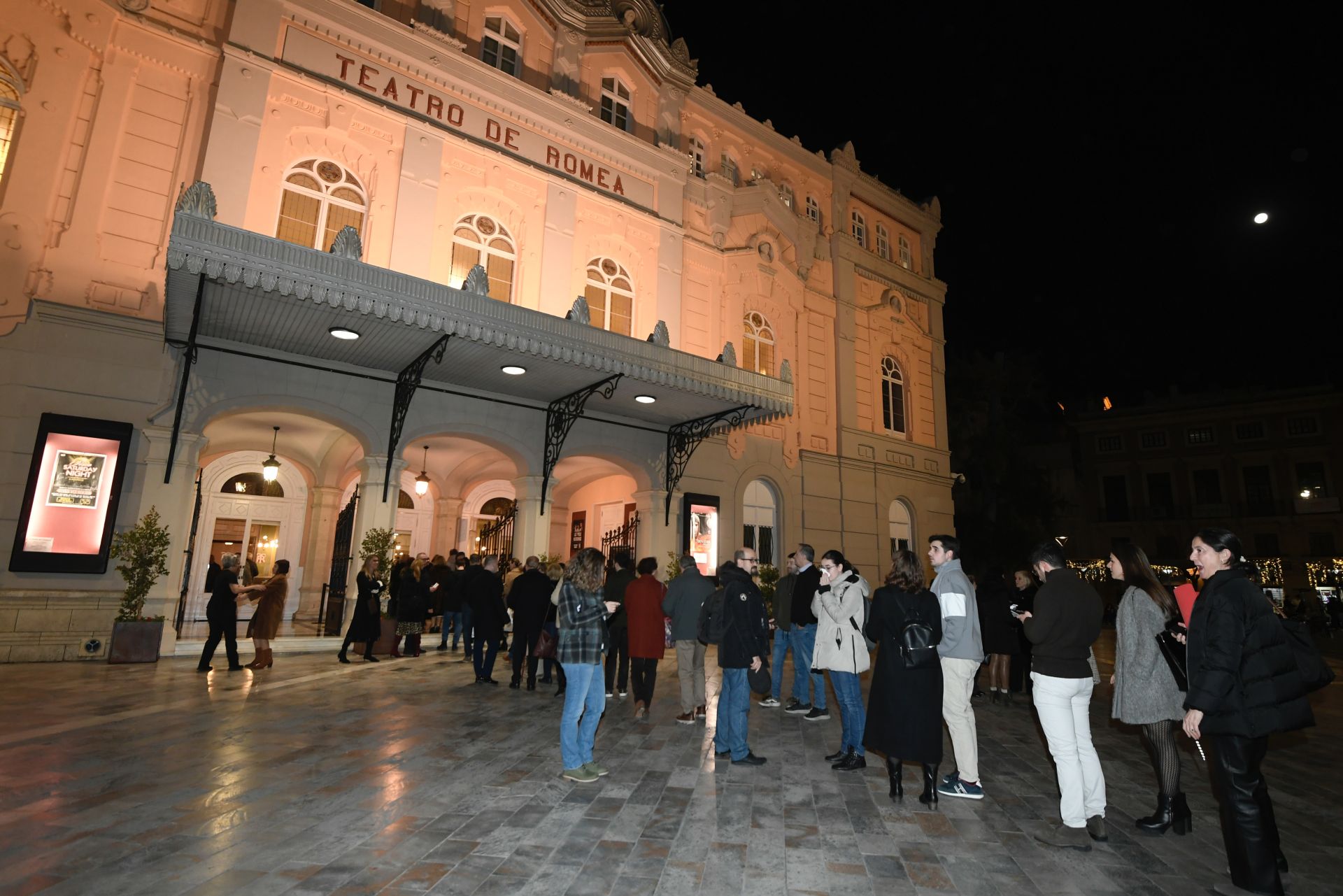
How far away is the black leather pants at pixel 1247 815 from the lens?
3506 millimetres

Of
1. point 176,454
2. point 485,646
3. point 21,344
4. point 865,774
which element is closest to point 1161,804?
point 865,774

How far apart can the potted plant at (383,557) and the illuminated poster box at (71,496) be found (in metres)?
3.50

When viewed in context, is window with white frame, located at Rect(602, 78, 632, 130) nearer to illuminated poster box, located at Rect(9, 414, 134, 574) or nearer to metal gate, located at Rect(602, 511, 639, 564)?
metal gate, located at Rect(602, 511, 639, 564)

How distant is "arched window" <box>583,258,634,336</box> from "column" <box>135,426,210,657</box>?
26.7 ft

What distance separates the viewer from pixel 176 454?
1052cm

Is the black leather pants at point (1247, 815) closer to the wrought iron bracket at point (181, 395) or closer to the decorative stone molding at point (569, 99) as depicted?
the wrought iron bracket at point (181, 395)

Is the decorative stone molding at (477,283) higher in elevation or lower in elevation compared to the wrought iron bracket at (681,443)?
higher

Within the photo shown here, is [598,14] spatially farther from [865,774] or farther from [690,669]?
[865,774]

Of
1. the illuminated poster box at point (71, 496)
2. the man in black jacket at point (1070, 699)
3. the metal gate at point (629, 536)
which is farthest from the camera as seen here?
the metal gate at point (629, 536)

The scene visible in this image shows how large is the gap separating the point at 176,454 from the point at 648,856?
10401 millimetres

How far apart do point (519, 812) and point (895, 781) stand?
8.99 feet

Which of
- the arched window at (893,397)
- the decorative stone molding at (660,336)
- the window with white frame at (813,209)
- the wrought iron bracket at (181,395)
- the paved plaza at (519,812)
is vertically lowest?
the paved plaza at (519,812)

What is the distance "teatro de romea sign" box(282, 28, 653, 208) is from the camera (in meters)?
12.5

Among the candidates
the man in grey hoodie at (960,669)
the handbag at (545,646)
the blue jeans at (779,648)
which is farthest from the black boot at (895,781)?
the handbag at (545,646)
